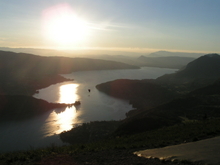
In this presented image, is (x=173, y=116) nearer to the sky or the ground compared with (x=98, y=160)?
nearer to the ground

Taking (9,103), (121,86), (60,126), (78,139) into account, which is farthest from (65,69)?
(78,139)

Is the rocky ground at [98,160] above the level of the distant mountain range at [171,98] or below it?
above

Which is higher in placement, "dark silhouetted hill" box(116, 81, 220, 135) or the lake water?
"dark silhouetted hill" box(116, 81, 220, 135)

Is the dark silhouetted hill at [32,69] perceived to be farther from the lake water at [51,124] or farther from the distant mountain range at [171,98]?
the distant mountain range at [171,98]

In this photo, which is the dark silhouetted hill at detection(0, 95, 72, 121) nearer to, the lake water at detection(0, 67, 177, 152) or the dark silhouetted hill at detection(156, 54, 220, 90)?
the lake water at detection(0, 67, 177, 152)

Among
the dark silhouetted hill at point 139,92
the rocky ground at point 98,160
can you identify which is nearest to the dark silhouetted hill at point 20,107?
the dark silhouetted hill at point 139,92

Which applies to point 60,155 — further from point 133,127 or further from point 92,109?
point 92,109

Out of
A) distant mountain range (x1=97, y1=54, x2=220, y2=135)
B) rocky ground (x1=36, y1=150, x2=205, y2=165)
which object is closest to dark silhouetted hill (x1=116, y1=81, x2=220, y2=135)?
distant mountain range (x1=97, y1=54, x2=220, y2=135)

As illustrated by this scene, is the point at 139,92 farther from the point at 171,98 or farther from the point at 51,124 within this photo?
the point at 51,124

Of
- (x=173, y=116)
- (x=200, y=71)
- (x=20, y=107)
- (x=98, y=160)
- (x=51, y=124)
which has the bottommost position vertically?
(x=51, y=124)

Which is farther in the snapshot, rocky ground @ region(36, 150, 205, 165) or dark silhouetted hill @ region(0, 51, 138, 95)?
dark silhouetted hill @ region(0, 51, 138, 95)

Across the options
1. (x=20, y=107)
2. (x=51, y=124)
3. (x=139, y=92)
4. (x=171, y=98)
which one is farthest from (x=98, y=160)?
(x=139, y=92)
